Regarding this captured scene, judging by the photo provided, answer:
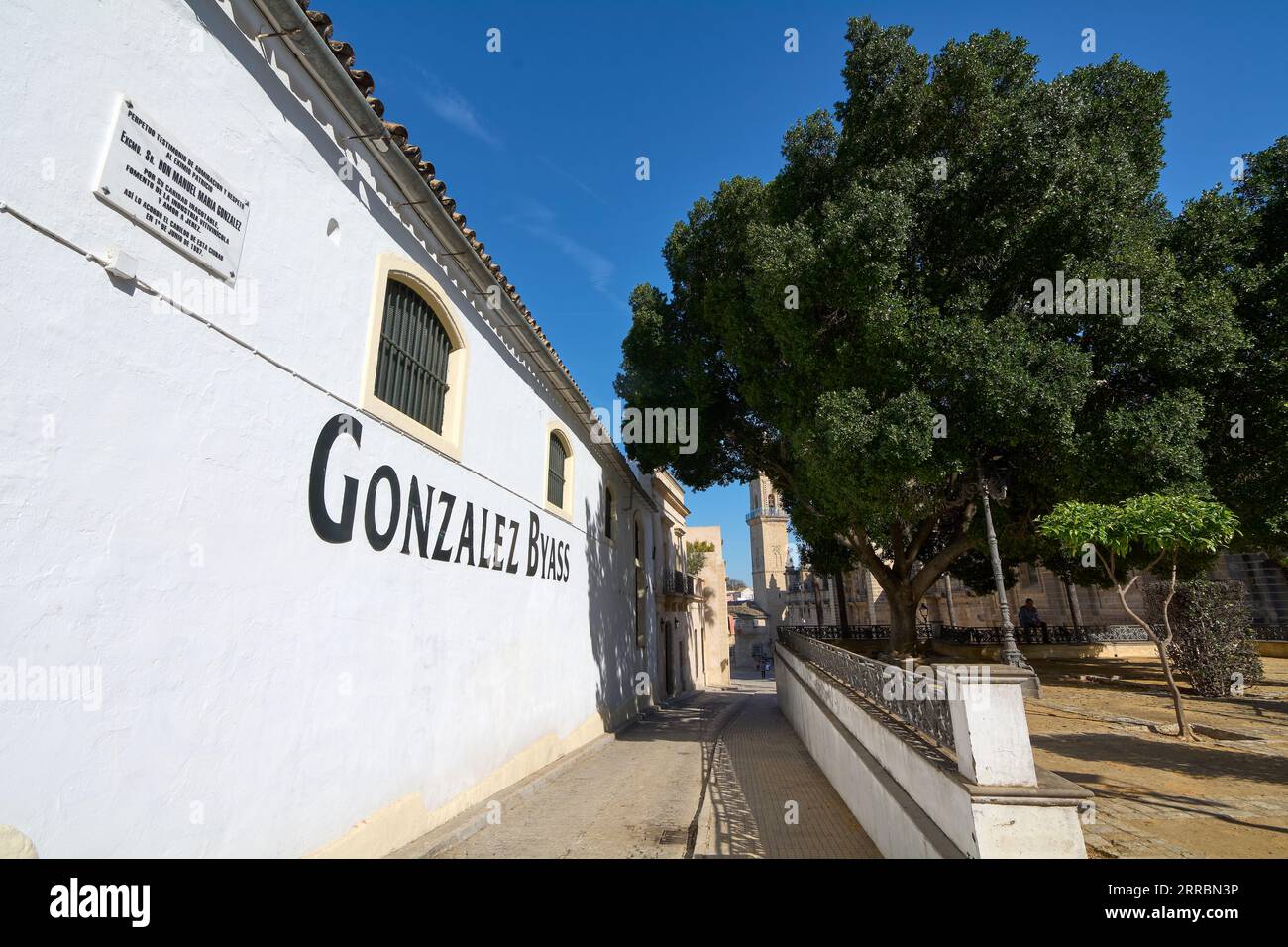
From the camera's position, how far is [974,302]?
984 cm

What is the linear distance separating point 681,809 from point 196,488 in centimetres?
618

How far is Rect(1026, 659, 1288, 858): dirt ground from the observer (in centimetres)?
437

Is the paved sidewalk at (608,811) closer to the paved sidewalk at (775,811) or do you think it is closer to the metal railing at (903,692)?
the paved sidewalk at (775,811)

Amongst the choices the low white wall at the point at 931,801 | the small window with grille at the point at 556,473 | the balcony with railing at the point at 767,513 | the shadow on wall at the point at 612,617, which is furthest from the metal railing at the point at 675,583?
the balcony with railing at the point at 767,513

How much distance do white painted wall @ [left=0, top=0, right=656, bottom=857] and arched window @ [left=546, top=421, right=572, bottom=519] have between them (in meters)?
4.02

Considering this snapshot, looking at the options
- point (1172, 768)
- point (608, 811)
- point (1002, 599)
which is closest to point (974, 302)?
point (1002, 599)

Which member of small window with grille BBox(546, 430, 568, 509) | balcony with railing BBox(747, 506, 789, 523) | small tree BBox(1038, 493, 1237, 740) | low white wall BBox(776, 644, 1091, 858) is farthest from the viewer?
balcony with railing BBox(747, 506, 789, 523)

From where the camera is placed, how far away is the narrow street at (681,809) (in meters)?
5.60

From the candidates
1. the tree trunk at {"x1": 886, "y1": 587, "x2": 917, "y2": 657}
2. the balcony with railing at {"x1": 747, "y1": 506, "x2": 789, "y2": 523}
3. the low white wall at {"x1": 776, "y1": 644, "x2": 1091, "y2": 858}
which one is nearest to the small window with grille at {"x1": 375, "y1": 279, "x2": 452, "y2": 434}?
the low white wall at {"x1": 776, "y1": 644, "x2": 1091, "y2": 858}

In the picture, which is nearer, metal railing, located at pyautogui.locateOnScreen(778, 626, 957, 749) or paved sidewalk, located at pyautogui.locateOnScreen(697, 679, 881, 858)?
metal railing, located at pyautogui.locateOnScreen(778, 626, 957, 749)

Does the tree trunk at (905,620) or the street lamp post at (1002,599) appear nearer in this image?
the street lamp post at (1002,599)

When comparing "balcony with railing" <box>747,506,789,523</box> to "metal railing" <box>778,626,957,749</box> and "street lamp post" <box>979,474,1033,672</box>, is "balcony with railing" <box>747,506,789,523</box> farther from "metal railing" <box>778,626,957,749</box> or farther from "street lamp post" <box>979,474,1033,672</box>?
"metal railing" <box>778,626,957,749</box>

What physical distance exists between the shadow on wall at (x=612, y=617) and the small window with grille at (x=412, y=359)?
19.1 ft
